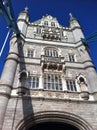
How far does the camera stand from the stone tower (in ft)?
40.2

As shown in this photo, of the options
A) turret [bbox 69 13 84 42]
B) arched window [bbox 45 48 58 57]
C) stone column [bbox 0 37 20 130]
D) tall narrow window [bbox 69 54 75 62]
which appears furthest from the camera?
turret [bbox 69 13 84 42]

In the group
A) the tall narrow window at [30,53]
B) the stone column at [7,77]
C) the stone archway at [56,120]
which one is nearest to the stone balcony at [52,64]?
the tall narrow window at [30,53]

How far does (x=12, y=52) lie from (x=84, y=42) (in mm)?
8685

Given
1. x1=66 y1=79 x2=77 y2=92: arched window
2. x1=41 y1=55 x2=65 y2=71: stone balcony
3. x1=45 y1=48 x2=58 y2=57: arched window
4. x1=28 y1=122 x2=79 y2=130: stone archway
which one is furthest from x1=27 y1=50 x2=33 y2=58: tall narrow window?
x1=28 y1=122 x2=79 y2=130: stone archway

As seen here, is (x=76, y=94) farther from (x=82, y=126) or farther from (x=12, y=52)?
(x=12, y=52)

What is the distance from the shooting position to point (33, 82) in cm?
1513

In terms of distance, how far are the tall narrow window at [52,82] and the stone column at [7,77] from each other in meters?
2.91

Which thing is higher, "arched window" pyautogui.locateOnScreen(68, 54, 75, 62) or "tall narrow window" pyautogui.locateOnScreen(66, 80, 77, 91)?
"arched window" pyautogui.locateOnScreen(68, 54, 75, 62)

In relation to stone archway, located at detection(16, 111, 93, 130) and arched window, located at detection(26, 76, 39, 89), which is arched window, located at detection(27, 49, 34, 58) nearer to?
arched window, located at detection(26, 76, 39, 89)

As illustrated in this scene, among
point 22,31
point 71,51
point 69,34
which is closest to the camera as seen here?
point 71,51

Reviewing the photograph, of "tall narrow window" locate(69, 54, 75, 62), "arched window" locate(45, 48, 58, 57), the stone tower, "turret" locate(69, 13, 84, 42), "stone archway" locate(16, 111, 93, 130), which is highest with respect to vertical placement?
"turret" locate(69, 13, 84, 42)

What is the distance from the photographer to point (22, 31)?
70.6 ft

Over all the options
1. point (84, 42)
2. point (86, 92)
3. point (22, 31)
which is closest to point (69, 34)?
point (84, 42)

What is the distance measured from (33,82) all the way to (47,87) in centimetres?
131
